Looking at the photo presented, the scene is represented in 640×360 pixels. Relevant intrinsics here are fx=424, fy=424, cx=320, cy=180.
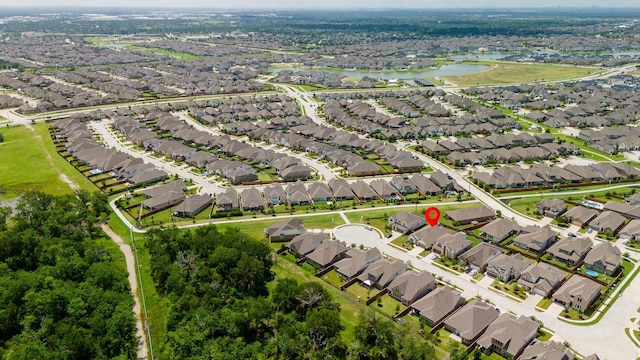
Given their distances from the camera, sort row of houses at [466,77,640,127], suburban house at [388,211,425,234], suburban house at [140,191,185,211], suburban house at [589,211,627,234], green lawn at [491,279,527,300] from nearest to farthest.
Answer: green lawn at [491,279,527,300], suburban house at [589,211,627,234], suburban house at [388,211,425,234], suburban house at [140,191,185,211], row of houses at [466,77,640,127]

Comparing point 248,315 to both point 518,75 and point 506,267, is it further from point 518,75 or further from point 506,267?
point 518,75

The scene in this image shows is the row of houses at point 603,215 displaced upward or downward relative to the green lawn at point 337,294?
upward

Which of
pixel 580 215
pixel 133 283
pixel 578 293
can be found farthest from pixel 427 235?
pixel 133 283

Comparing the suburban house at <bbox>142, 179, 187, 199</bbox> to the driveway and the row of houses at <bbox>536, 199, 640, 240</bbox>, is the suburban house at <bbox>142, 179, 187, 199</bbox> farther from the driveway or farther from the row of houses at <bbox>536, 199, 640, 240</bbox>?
the row of houses at <bbox>536, 199, 640, 240</bbox>

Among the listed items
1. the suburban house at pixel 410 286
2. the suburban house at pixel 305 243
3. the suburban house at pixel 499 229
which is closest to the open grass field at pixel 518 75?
the suburban house at pixel 499 229

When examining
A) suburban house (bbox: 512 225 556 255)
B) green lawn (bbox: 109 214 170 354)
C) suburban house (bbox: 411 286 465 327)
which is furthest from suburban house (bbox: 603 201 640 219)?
green lawn (bbox: 109 214 170 354)

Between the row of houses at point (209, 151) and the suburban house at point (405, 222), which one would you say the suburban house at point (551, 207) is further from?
the row of houses at point (209, 151)

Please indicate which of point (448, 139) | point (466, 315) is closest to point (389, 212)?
point (466, 315)
